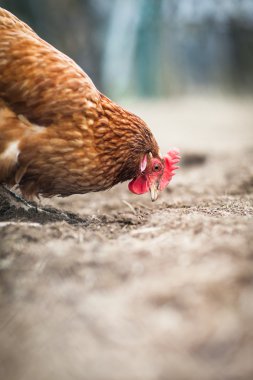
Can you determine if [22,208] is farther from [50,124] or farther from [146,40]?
[146,40]

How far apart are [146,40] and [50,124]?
10.8m

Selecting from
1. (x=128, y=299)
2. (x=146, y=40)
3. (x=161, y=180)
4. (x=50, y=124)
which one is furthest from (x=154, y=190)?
(x=146, y=40)

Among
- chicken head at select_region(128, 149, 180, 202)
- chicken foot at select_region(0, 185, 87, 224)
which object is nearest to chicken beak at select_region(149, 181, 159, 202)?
chicken head at select_region(128, 149, 180, 202)

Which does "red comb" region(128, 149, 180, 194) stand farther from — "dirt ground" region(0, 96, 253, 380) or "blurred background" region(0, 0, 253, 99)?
"blurred background" region(0, 0, 253, 99)

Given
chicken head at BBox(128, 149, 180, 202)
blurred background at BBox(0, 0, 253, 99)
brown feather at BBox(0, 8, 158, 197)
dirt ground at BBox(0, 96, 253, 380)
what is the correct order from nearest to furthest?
1. dirt ground at BBox(0, 96, 253, 380)
2. brown feather at BBox(0, 8, 158, 197)
3. chicken head at BBox(128, 149, 180, 202)
4. blurred background at BBox(0, 0, 253, 99)

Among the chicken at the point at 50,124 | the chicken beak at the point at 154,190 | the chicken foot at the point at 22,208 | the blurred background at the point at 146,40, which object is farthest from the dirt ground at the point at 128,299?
the blurred background at the point at 146,40

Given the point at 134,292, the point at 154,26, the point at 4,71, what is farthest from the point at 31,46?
the point at 154,26

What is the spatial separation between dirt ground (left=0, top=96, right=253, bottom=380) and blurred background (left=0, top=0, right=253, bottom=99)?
8.49m

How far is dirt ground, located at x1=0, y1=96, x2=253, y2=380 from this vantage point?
117 cm

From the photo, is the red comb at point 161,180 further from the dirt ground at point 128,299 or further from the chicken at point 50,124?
A: the dirt ground at point 128,299

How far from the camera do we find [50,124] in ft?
7.11

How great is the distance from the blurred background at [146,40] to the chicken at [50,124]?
24.6ft

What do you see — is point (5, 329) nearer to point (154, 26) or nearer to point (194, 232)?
point (194, 232)

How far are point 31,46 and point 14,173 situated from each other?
0.80 meters
